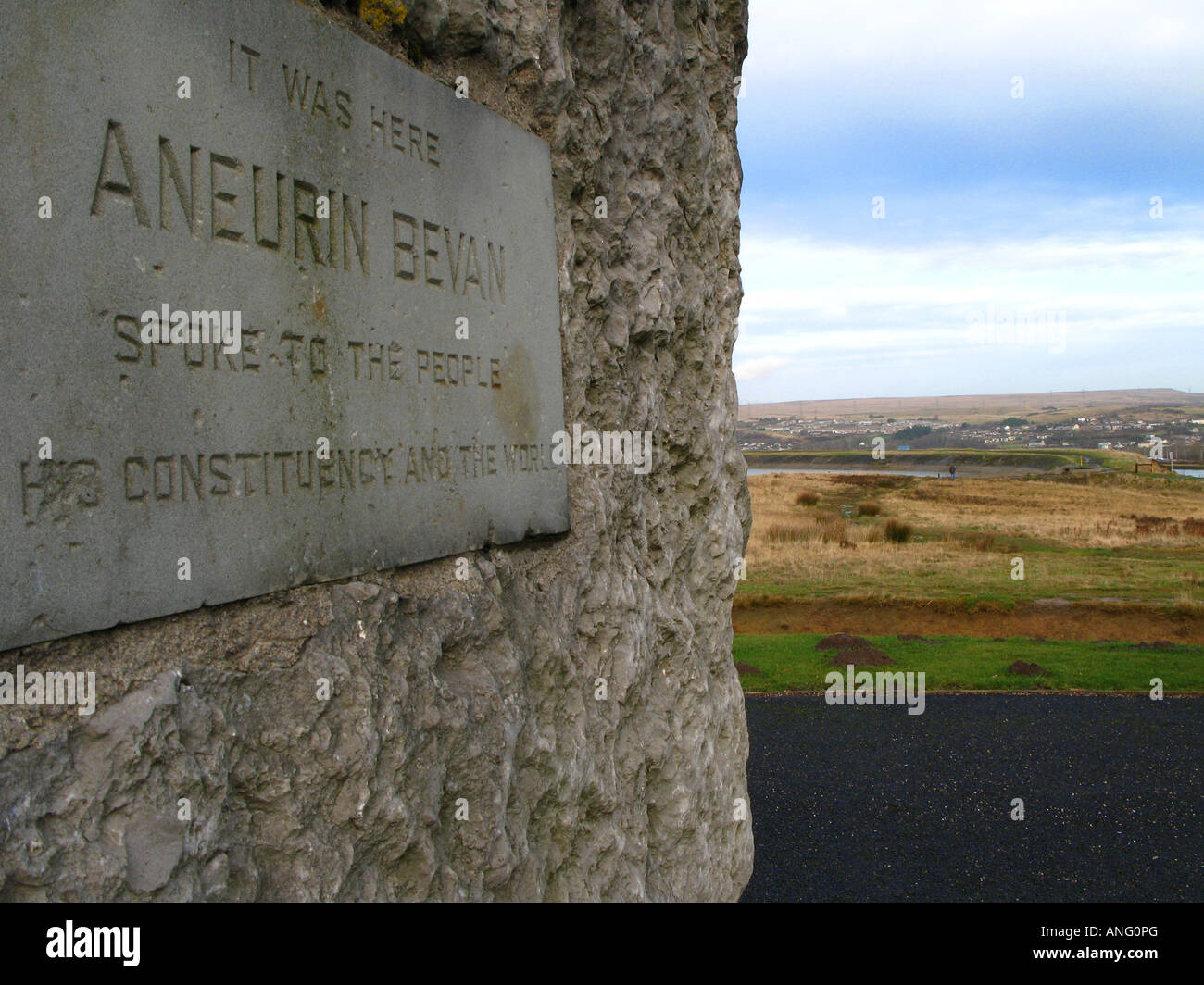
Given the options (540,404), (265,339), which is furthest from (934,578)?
(265,339)

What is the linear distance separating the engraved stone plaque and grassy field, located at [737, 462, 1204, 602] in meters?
15.3

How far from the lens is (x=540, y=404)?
11.5 feet

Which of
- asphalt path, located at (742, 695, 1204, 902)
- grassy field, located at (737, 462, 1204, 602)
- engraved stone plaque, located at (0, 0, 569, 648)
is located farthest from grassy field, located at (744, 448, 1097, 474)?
engraved stone plaque, located at (0, 0, 569, 648)

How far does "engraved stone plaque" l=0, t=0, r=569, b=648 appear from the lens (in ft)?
6.00

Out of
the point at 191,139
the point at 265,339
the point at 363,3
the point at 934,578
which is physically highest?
the point at 363,3

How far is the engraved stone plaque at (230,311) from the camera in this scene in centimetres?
183

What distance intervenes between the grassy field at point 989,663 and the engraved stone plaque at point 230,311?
397 inches

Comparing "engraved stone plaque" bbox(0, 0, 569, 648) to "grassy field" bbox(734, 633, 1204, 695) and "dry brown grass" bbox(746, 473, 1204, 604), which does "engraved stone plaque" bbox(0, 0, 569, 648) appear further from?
"dry brown grass" bbox(746, 473, 1204, 604)
